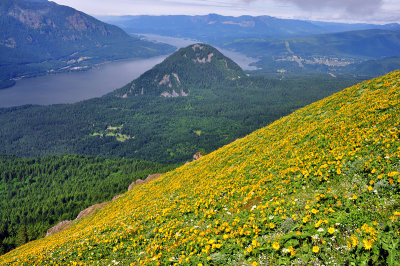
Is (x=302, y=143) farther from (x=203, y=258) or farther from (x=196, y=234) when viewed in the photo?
(x=203, y=258)

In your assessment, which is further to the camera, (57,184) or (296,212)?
(57,184)

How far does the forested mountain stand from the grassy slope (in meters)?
93.9

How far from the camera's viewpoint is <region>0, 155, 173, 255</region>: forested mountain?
350 feet

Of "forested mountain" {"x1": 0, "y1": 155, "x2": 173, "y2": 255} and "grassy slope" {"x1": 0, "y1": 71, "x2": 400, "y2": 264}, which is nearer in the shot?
"grassy slope" {"x1": 0, "y1": 71, "x2": 400, "y2": 264}

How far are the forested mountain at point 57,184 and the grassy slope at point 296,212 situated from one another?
9389cm

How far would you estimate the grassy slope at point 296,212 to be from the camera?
6.89m

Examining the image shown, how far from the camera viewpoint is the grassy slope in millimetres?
6887

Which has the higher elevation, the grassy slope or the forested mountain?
the grassy slope

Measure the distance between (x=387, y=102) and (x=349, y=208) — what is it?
578 inches

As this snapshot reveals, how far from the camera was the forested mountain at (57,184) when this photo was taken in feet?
350

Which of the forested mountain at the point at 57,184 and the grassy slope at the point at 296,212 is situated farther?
the forested mountain at the point at 57,184

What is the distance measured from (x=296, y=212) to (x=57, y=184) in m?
191

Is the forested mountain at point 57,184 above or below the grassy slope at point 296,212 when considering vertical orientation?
below

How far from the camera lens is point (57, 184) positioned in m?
160
